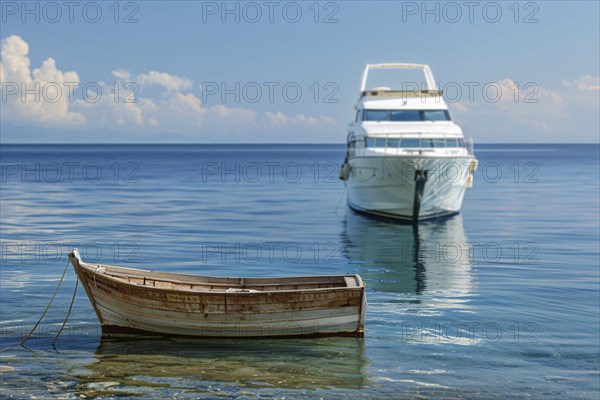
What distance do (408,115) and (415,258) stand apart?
1040 centimetres

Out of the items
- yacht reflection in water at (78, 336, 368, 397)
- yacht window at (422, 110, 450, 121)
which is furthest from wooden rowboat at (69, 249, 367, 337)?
yacht window at (422, 110, 450, 121)

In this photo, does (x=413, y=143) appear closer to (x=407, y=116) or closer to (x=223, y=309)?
(x=407, y=116)

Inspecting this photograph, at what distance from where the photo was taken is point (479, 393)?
12.0m

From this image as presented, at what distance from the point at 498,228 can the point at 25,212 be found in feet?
87.7

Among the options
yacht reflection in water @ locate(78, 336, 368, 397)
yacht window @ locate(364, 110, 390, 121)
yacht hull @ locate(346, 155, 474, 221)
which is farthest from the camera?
yacht window @ locate(364, 110, 390, 121)

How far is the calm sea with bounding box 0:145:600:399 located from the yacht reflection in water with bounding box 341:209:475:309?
0.31ft

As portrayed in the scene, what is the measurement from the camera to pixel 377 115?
3434 cm

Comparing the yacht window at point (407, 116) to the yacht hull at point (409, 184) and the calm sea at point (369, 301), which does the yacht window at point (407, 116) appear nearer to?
the yacht hull at point (409, 184)

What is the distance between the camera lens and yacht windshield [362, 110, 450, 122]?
34094mm

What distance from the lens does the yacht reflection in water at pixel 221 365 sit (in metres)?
12.2

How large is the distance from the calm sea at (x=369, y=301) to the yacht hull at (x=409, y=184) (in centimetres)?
102

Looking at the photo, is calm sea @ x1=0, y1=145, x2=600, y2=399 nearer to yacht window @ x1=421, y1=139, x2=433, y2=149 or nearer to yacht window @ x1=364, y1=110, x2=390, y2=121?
yacht window @ x1=421, y1=139, x2=433, y2=149

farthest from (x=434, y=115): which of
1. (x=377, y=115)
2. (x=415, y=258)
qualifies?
(x=415, y=258)

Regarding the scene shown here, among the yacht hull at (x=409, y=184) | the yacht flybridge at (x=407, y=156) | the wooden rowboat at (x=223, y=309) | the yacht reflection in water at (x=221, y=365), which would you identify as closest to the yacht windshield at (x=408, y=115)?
the yacht flybridge at (x=407, y=156)
